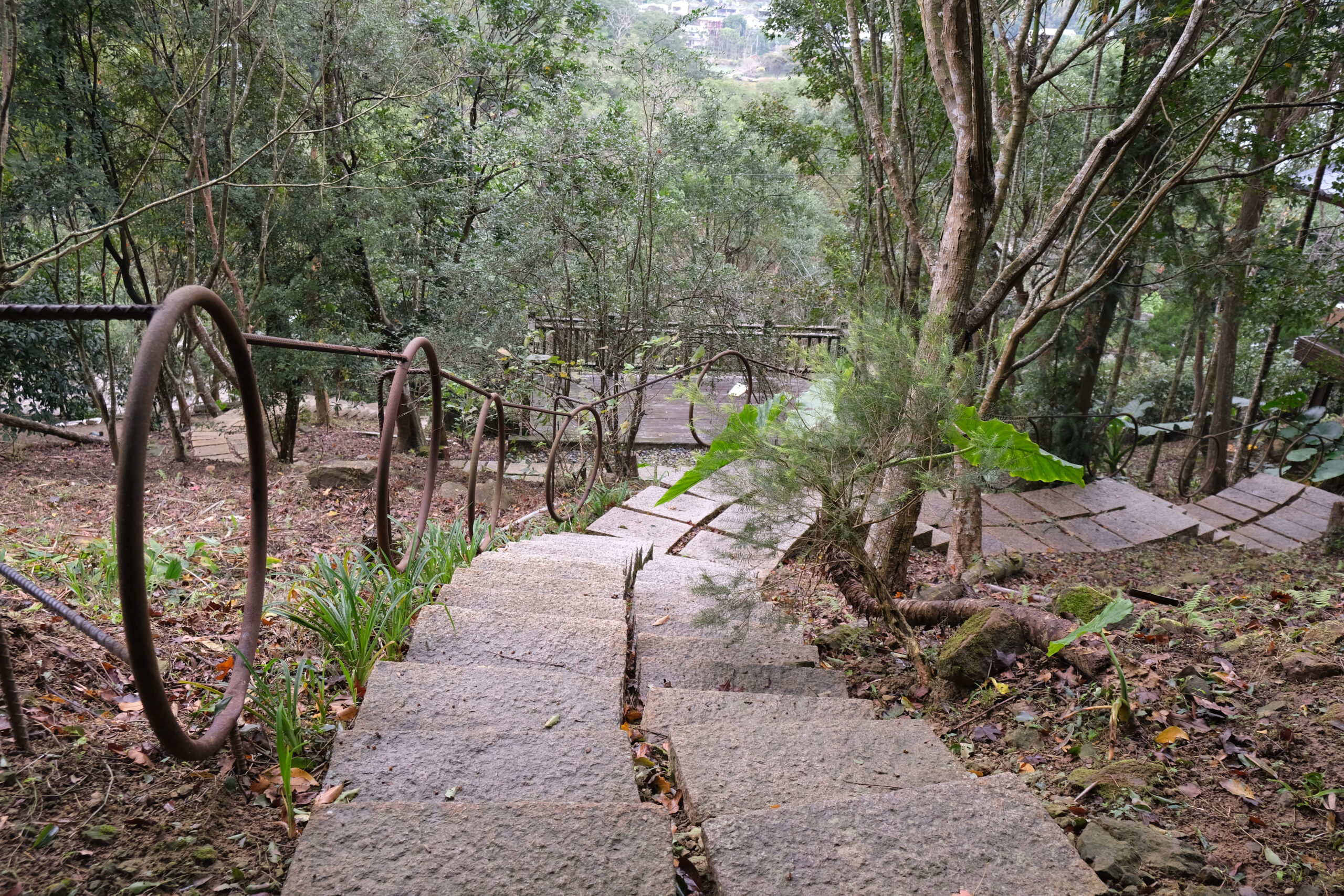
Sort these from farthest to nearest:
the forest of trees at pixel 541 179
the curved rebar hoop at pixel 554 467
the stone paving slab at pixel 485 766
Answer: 1. the forest of trees at pixel 541 179
2. the curved rebar hoop at pixel 554 467
3. the stone paving slab at pixel 485 766

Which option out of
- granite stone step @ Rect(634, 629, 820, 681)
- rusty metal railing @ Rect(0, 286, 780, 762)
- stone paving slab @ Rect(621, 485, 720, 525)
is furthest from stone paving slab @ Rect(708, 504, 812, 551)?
stone paving slab @ Rect(621, 485, 720, 525)

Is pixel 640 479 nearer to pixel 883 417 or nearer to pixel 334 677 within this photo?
pixel 883 417

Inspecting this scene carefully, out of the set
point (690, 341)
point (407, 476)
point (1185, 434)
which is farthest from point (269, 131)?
point (1185, 434)

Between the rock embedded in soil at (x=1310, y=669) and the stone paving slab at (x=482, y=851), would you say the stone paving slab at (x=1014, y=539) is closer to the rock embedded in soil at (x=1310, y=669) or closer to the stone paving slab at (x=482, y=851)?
the rock embedded in soil at (x=1310, y=669)

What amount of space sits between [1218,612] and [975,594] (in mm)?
906

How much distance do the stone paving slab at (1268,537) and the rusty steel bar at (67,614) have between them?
8.52 metres

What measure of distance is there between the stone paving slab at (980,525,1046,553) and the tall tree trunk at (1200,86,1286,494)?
10.1 ft

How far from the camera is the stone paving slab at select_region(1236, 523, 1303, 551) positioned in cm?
702

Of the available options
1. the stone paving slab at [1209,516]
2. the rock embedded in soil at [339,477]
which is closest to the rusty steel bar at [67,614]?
the rock embedded in soil at [339,477]

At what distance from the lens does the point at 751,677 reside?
237 cm

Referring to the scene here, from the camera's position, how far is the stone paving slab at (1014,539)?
573 centimetres

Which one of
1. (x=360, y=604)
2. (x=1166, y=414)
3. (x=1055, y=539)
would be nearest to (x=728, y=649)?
(x=360, y=604)

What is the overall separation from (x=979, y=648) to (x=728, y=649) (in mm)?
759

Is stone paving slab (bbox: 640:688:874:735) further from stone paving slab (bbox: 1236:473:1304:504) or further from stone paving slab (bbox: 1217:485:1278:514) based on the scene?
stone paving slab (bbox: 1236:473:1304:504)
